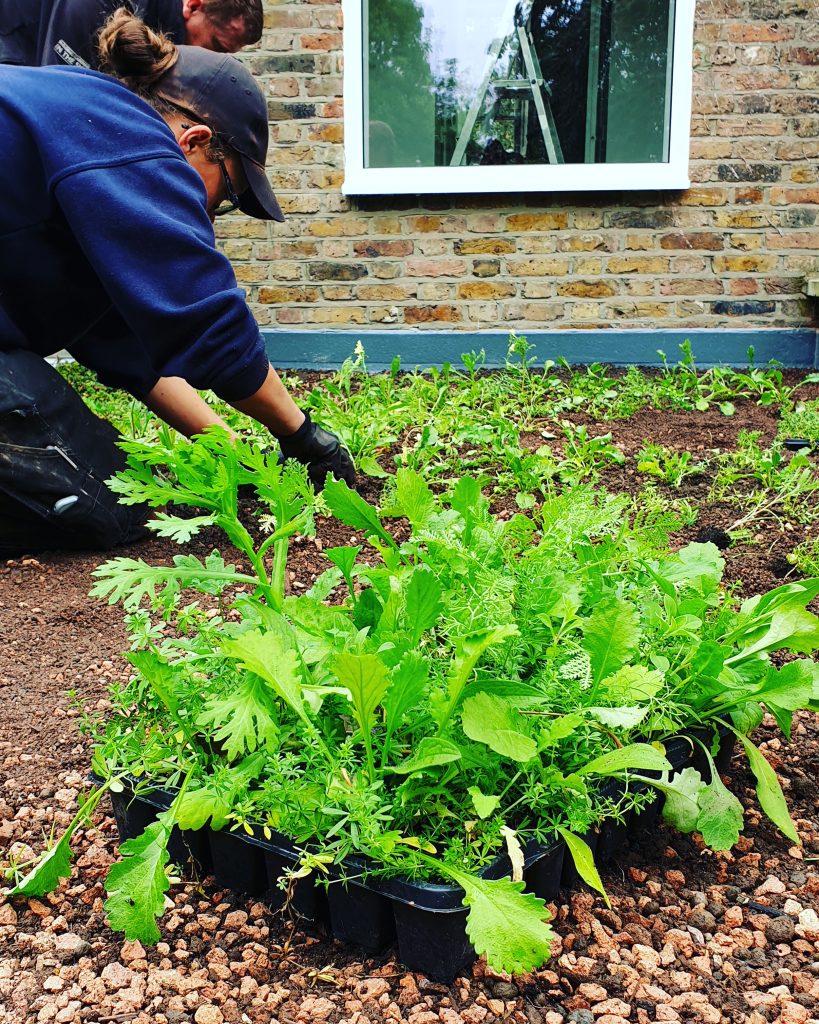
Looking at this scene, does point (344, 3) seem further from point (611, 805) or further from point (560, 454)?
point (611, 805)

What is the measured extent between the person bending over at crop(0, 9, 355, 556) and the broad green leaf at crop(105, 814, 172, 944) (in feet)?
4.22

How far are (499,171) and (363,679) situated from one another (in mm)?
4525

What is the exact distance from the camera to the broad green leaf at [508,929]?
1046 millimetres

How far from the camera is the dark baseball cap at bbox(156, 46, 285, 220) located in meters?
2.31

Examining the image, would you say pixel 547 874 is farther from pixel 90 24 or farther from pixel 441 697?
pixel 90 24

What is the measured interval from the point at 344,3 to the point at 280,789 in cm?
478

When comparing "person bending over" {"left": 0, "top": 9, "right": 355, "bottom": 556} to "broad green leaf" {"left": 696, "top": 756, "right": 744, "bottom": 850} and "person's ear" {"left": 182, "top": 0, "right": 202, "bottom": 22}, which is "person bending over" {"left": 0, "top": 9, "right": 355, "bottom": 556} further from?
"broad green leaf" {"left": 696, "top": 756, "right": 744, "bottom": 850}

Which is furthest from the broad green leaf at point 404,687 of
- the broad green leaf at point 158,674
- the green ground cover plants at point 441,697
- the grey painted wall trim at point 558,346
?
the grey painted wall trim at point 558,346

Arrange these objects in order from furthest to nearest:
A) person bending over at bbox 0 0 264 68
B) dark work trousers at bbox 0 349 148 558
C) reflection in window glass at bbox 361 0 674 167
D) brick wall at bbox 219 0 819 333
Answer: reflection in window glass at bbox 361 0 674 167
brick wall at bbox 219 0 819 333
person bending over at bbox 0 0 264 68
dark work trousers at bbox 0 349 148 558

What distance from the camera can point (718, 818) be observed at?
1323 mm

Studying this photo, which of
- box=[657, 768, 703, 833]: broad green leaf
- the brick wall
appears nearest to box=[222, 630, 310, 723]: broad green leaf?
box=[657, 768, 703, 833]: broad green leaf

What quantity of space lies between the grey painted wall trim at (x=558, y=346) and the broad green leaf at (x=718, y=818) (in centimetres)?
403

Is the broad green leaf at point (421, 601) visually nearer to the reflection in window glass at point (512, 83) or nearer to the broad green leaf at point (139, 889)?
the broad green leaf at point (139, 889)

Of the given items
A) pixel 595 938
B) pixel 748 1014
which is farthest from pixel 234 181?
pixel 748 1014
